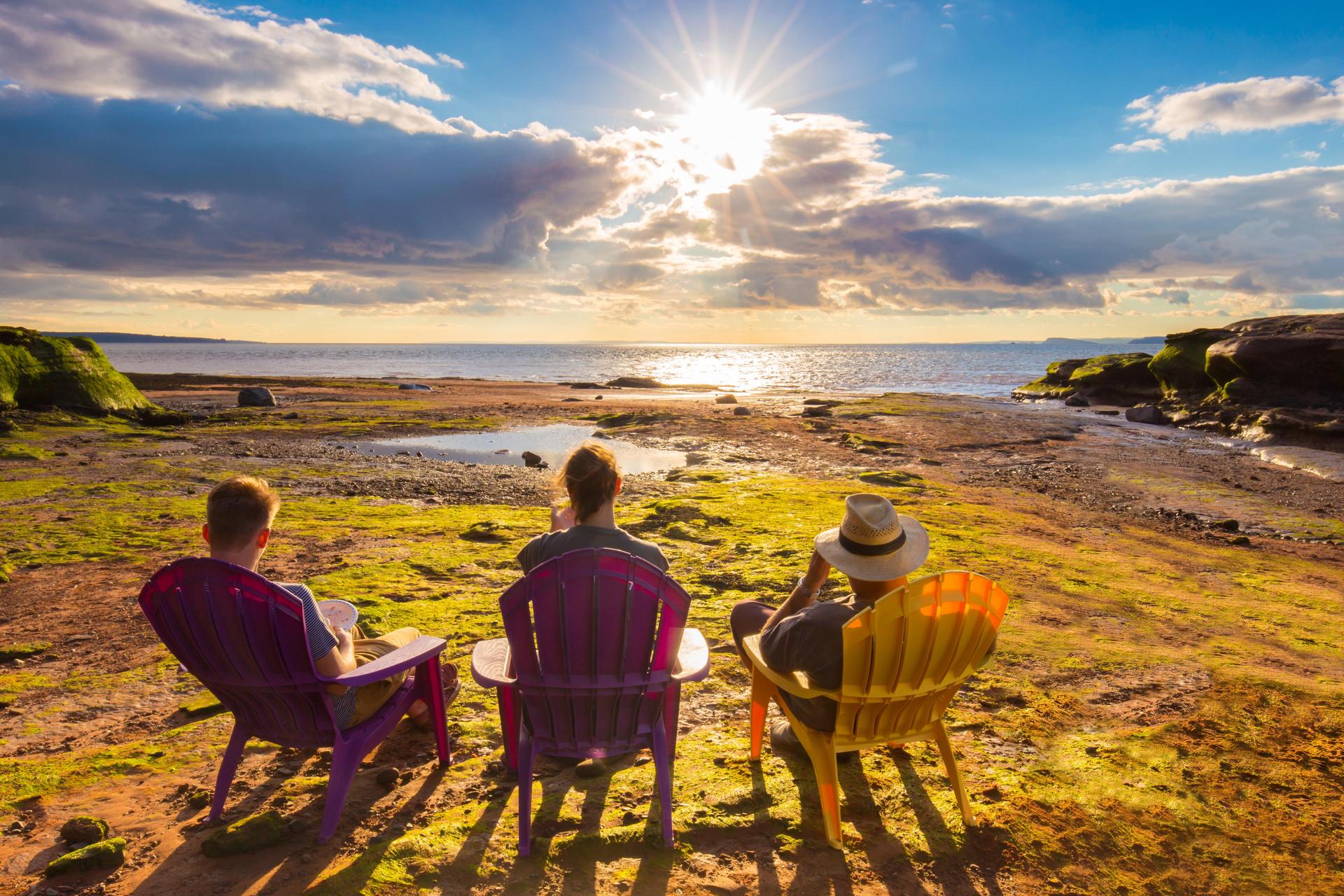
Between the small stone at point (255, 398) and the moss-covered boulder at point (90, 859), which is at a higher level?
the small stone at point (255, 398)

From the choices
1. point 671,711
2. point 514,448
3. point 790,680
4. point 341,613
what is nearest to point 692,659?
point 671,711

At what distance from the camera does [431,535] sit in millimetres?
8305

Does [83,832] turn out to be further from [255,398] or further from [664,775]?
[255,398]

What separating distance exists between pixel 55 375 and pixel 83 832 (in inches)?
821

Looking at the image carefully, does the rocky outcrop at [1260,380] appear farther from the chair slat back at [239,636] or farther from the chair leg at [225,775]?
the chair leg at [225,775]

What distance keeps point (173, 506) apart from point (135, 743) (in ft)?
21.8

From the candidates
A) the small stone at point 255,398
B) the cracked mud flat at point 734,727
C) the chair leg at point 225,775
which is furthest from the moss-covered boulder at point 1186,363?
the small stone at point 255,398

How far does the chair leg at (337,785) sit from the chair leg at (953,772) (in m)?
2.65

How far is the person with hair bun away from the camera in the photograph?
3.40 m

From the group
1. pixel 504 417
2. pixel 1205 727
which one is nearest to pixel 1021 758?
pixel 1205 727

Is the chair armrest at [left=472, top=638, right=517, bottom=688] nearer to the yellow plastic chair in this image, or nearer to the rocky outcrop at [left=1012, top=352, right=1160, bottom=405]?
the yellow plastic chair

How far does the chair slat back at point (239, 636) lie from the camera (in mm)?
2852

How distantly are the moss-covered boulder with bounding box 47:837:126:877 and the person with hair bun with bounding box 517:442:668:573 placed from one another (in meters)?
1.93

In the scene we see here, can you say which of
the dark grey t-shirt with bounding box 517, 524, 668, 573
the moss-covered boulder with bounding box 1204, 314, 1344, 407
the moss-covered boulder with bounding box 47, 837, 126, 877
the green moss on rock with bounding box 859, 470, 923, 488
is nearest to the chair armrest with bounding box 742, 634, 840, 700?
the dark grey t-shirt with bounding box 517, 524, 668, 573
